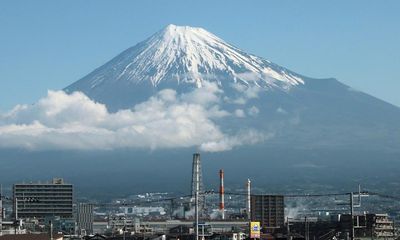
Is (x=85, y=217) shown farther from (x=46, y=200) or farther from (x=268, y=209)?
Result: (x=268, y=209)

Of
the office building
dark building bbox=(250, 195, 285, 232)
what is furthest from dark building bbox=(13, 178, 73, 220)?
dark building bbox=(250, 195, 285, 232)

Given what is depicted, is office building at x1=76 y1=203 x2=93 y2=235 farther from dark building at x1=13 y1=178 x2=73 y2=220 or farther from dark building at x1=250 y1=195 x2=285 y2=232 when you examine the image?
dark building at x1=250 y1=195 x2=285 y2=232

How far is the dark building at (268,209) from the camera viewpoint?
166500 mm

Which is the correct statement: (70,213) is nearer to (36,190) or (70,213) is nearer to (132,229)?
(36,190)

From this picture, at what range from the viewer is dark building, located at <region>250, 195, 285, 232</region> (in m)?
166

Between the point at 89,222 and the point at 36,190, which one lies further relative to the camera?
the point at 36,190

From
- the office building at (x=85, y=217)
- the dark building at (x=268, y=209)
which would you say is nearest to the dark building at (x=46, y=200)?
the office building at (x=85, y=217)

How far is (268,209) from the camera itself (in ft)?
563

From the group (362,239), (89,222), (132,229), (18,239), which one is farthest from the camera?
(89,222)

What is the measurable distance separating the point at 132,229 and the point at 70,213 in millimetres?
39932

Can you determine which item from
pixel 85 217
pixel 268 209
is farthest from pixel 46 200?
pixel 268 209

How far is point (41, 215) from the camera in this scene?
172m

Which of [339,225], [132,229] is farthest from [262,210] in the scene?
[339,225]

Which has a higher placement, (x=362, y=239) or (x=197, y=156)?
(x=197, y=156)
